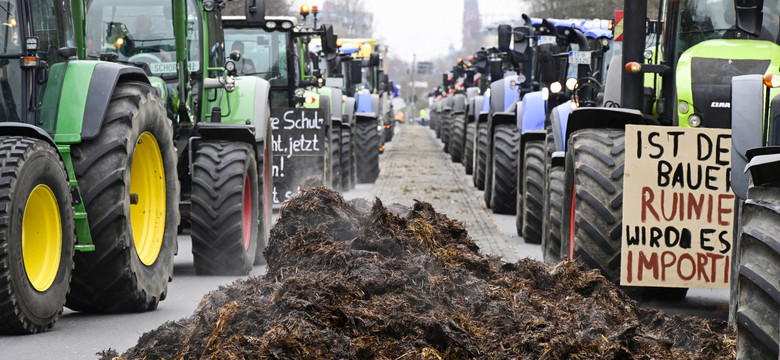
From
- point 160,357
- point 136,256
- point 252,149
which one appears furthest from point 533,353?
point 252,149

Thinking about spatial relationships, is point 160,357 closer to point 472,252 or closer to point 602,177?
point 472,252

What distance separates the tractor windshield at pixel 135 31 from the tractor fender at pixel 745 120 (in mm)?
5579

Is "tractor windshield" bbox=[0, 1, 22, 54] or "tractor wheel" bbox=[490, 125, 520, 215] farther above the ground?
"tractor windshield" bbox=[0, 1, 22, 54]

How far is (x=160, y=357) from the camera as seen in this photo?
5.21 meters

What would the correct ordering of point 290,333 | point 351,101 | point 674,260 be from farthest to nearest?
point 351,101 < point 674,260 < point 290,333

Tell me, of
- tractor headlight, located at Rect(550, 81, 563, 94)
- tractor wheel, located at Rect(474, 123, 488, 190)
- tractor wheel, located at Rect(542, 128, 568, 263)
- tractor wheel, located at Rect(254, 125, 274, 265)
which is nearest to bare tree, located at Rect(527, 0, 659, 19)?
tractor wheel, located at Rect(474, 123, 488, 190)

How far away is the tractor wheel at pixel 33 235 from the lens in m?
6.30

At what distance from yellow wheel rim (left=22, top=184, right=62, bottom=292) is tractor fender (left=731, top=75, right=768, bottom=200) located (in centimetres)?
377

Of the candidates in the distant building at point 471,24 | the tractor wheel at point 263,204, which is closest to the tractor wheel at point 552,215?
the tractor wheel at point 263,204

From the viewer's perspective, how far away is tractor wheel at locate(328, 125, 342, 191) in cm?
1836

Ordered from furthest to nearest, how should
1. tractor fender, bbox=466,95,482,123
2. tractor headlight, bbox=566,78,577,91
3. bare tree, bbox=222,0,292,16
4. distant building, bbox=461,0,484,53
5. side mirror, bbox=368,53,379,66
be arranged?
distant building, bbox=461,0,484,53 → bare tree, bbox=222,0,292,16 → side mirror, bbox=368,53,379,66 → tractor fender, bbox=466,95,482,123 → tractor headlight, bbox=566,78,577,91

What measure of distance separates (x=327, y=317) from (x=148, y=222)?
3.46 meters

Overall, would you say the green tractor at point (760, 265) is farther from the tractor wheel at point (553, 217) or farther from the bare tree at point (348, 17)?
the bare tree at point (348, 17)

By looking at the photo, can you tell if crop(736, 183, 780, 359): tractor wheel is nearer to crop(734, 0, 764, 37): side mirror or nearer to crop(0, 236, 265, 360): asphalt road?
crop(734, 0, 764, 37): side mirror
